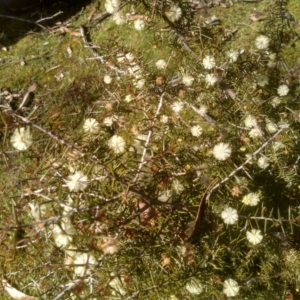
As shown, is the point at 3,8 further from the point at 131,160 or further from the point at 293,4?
the point at 131,160

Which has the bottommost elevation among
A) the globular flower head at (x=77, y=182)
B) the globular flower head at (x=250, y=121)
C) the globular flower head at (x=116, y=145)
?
the globular flower head at (x=250, y=121)

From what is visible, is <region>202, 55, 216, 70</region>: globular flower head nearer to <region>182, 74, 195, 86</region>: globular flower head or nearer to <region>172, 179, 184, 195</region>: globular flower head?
<region>182, 74, 195, 86</region>: globular flower head

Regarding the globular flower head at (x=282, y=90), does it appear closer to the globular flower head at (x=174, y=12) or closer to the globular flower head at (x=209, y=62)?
the globular flower head at (x=209, y=62)

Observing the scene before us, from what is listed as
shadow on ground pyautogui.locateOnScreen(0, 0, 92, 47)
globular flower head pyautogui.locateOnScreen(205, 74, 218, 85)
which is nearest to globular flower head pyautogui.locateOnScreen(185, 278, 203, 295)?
globular flower head pyautogui.locateOnScreen(205, 74, 218, 85)

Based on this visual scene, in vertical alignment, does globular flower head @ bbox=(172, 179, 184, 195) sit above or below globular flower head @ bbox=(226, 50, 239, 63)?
below

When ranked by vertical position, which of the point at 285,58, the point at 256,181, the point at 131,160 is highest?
the point at 131,160

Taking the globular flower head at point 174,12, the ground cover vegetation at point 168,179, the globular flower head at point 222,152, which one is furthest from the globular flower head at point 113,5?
the globular flower head at point 222,152

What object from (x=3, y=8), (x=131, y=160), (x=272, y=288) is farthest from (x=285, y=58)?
(x=3, y=8)
